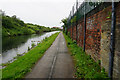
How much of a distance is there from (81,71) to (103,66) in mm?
1108

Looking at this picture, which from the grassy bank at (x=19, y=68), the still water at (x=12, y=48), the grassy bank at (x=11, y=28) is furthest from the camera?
the grassy bank at (x=11, y=28)

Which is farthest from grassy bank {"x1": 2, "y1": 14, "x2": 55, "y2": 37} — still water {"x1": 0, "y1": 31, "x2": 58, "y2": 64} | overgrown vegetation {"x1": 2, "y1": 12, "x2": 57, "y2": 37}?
still water {"x1": 0, "y1": 31, "x2": 58, "y2": 64}

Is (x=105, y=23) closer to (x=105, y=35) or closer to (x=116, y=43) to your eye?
(x=105, y=35)

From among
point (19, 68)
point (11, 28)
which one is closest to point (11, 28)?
point (11, 28)

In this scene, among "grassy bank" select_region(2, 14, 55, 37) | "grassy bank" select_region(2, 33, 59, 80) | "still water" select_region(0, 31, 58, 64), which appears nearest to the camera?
"grassy bank" select_region(2, 33, 59, 80)

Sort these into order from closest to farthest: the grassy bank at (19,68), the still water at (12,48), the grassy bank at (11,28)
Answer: the grassy bank at (19,68)
the still water at (12,48)
the grassy bank at (11,28)

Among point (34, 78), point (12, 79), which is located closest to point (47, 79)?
point (34, 78)

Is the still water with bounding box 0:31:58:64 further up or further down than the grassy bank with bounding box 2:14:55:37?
further down

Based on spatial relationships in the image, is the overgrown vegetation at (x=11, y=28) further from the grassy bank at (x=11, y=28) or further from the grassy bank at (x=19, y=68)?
the grassy bank at (x=19, y=68)

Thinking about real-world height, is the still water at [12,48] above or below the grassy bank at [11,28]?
below

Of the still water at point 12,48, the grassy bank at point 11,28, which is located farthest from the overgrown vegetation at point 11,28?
the still water at point 12,48

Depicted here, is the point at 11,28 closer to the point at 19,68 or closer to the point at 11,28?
the point at 11,28

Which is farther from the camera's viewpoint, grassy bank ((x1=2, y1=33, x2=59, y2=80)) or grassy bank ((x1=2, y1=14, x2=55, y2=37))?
grassy bank ((x1=2, y1=14, x2=55, y2=37))

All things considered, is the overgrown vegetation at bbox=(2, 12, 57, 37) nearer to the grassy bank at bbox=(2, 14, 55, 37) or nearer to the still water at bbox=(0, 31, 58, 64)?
the grassy bank at bbox=(2, 14, 55, 37)
